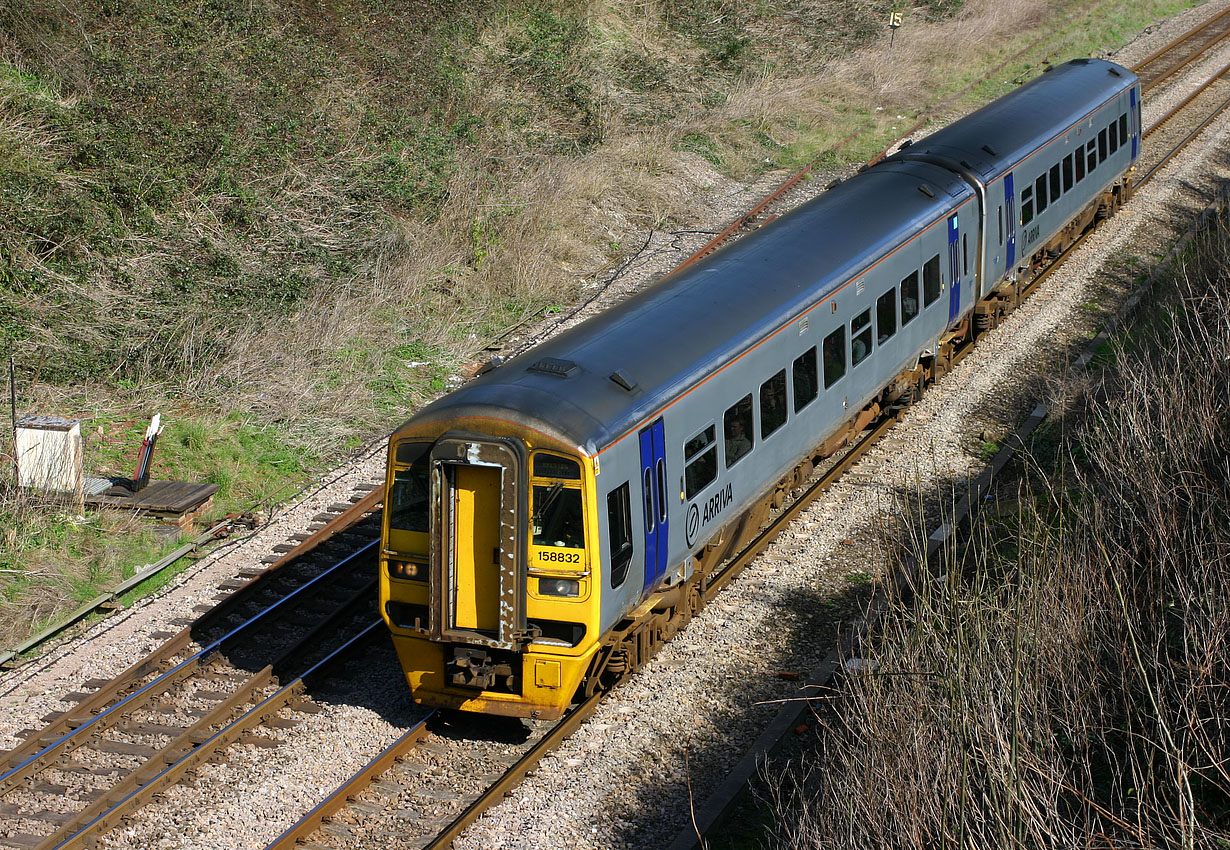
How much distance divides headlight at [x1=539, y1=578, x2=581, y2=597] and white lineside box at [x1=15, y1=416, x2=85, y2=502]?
6457mm

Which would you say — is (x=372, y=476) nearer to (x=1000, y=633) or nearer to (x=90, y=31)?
(x=1000, y=633)

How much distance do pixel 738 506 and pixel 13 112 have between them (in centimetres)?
1304

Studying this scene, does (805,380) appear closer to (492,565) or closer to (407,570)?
(492,565)

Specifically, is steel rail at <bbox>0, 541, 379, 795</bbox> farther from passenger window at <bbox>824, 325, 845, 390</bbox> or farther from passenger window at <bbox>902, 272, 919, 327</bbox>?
passenger window at <bbox>902, 272, 919, 327</bbox>

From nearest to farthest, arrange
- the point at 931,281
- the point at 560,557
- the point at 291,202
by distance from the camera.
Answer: the point at 560,557, the point at 931,281, the point at 291,202

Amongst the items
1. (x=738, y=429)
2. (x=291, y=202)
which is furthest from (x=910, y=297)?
(x=291, y=202)

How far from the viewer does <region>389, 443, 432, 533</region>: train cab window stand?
29.1 feet

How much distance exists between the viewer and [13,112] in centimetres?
1755

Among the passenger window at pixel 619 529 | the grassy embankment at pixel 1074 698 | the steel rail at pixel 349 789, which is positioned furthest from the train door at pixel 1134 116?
the steel rail at pixel 349 789

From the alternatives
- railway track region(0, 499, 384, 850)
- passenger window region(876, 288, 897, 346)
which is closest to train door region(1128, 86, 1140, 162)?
passenger window region(876, 288, 897, 346)

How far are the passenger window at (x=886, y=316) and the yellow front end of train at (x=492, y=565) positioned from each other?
5921 millimetres

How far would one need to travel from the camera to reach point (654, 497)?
932 cm

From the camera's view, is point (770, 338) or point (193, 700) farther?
point (770, 338)

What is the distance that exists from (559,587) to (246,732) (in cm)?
295
